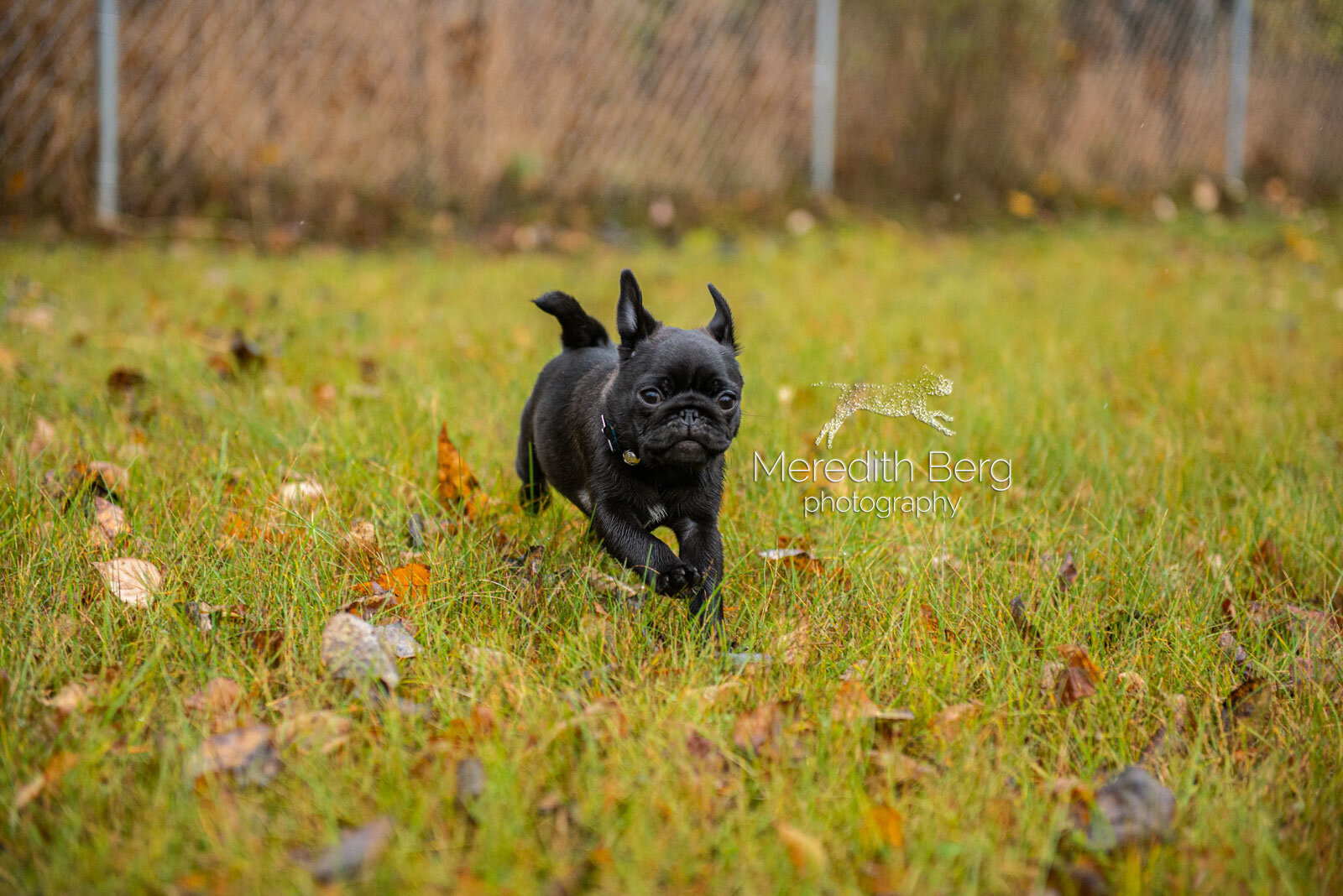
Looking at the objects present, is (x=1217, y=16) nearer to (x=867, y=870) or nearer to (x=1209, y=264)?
(x=1209, y=264)

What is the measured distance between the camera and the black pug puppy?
2168mm

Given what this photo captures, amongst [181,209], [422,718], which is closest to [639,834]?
[422,718]

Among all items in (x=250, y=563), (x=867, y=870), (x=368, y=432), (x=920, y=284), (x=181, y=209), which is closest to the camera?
(x=867, y=870)

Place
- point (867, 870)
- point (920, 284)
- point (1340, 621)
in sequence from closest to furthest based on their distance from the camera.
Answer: point (867, 870), point (1340, 621), point (920, 284)

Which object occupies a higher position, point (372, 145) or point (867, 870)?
point (372, 145)

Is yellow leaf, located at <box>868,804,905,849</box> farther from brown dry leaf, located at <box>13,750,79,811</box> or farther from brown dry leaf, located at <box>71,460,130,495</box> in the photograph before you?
brown dry leaf, located at <box>71,460,130,495</box>

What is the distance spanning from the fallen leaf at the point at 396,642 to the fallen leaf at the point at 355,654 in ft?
0.07

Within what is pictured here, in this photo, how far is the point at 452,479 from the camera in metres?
2.86

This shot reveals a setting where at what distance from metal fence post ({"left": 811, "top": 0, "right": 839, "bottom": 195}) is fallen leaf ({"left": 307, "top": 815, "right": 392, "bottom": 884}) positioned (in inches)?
337

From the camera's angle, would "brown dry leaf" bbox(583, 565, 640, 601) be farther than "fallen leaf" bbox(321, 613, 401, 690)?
Yes

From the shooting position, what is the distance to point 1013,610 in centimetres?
234

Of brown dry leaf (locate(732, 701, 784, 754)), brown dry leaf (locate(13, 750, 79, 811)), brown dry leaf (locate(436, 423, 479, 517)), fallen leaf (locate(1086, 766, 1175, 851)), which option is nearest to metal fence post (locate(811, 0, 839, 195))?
brown dry leaf (locate(436, 423, 479, 517))

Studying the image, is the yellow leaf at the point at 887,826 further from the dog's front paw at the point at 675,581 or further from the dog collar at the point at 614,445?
the dog collar at the point at 614,445

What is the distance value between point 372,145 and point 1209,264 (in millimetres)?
6420
